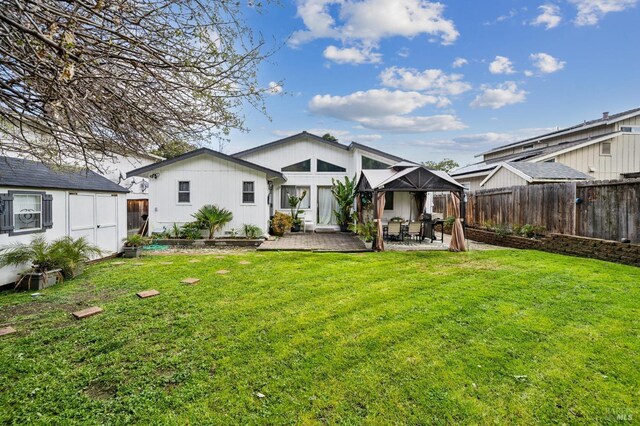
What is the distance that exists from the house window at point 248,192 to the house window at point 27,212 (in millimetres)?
7163

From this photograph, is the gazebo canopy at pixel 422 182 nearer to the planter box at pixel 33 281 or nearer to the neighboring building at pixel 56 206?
the neighboring building at pixel 56 206

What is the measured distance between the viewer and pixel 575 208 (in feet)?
32.1

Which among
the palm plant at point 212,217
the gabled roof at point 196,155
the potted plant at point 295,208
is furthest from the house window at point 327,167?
the palm plant at point 212,217

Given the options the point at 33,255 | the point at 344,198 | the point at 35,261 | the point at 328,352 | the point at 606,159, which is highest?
the point at 606,159

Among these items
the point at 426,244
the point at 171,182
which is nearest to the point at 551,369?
the point at 426,244

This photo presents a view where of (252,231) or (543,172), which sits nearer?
(252,231)

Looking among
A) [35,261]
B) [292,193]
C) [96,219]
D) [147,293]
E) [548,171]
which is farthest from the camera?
[292,193]

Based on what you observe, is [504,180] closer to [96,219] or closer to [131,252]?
[131,252]

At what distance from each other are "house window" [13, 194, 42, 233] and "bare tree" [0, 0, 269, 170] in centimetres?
416

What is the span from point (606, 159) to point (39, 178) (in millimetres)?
24506

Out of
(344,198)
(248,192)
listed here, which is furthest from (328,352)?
(344,198)

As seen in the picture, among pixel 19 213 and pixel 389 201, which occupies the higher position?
pixel 389 201

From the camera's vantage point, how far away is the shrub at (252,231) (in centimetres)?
1345

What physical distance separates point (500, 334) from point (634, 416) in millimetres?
1551
